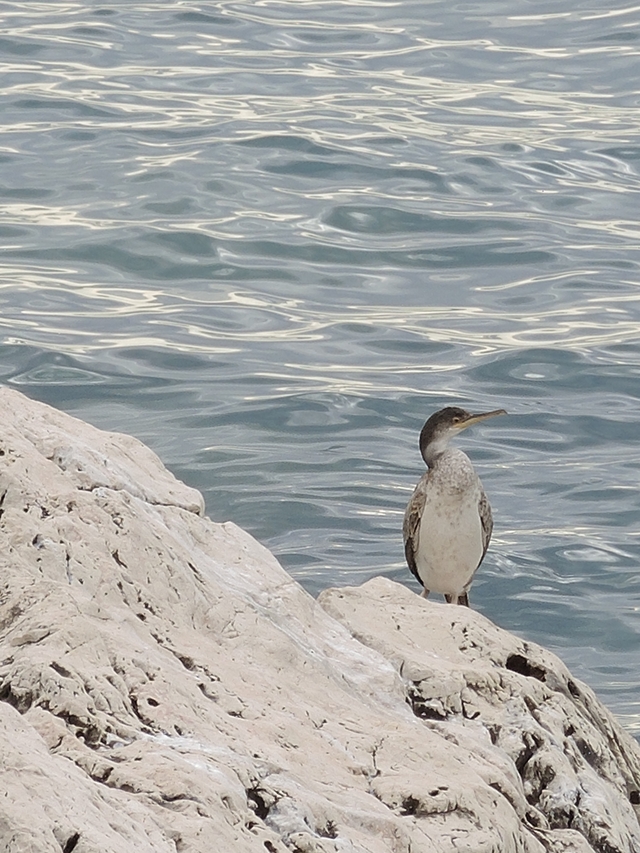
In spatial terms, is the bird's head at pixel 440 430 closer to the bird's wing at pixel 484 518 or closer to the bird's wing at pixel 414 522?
the bird's wing at pixel 414 522

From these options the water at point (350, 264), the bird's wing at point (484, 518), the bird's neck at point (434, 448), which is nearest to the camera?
the bird's wing at point (484, 518)

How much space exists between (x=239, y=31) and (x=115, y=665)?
1900 centimetres

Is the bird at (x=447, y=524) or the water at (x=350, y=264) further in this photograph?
the water at (x=350, y=264)

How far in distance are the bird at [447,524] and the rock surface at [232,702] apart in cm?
225

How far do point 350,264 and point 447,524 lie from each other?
829 centimetres

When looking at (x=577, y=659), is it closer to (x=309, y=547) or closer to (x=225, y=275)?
(x=309, y=547)

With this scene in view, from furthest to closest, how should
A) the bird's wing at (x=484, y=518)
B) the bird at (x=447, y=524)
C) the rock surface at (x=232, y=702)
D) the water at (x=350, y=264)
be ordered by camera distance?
the water at (x=350, y=264) < the bird's wing at (x=484, y=518) < the bird at (x=447, y=524) < the rock surface at (x=232, y=702)

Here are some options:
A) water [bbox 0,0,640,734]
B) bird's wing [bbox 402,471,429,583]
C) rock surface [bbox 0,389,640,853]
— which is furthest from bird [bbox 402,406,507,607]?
rock surface [bbox 0,389,640,853]

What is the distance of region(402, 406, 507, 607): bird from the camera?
304 inches

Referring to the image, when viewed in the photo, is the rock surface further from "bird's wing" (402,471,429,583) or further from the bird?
"bird's wing" (402,471,429,583)

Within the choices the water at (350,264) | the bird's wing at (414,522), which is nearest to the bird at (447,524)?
the bird's wing at (414,522)

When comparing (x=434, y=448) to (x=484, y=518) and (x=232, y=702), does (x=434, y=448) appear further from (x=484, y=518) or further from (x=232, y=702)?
(x=232, y=702)

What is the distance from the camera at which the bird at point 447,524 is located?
7.72 metres

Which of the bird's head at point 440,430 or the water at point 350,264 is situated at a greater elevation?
the bird's head at point 440,430
